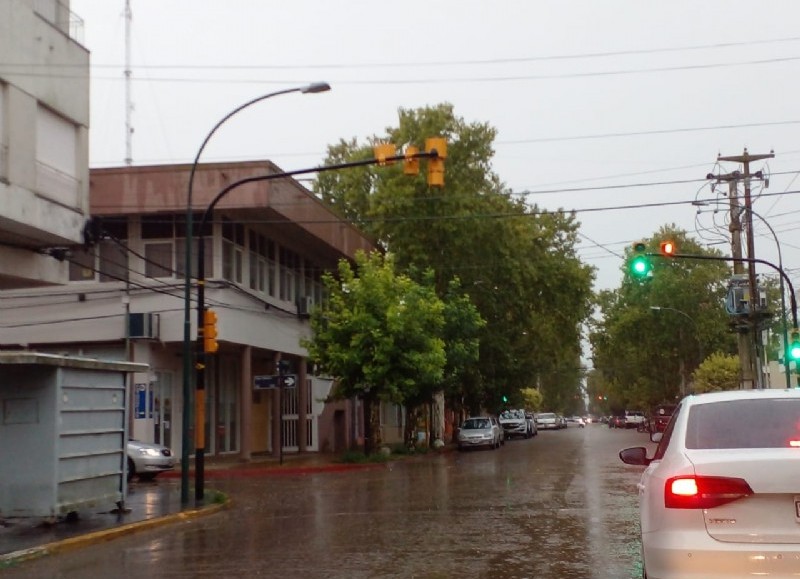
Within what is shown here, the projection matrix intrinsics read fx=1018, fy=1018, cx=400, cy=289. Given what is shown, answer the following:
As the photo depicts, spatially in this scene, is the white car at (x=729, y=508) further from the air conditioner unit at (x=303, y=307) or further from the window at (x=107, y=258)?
the air conditioner unit at (x=303, y=307)

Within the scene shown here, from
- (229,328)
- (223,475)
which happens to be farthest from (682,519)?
(229,328)

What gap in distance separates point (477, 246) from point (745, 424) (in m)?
44.7

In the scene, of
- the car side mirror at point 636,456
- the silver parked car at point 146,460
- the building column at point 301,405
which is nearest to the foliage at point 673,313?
the building column at point 301,405

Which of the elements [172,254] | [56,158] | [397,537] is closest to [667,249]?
[172,254]

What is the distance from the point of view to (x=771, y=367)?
7725 cm

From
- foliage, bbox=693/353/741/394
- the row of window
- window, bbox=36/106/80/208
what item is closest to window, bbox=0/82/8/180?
window, bbox=36/106/80/208

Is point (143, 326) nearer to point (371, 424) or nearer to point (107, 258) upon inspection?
point (107, 258)

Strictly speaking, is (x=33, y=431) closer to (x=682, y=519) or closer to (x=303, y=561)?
(x=303, y=561)

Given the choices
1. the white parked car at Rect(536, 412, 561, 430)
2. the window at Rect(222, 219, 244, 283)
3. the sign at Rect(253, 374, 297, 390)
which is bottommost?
the white parked car at Rect(536, 412, 561, 430)

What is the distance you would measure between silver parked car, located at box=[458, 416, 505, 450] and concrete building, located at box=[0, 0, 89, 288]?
27.8 m

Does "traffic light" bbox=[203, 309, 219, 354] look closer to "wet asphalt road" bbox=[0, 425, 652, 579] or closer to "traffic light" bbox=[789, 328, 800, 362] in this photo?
"wet asphalt road" bbox=[0, 425, 652, 579]

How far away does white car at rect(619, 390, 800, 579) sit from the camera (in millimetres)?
6152

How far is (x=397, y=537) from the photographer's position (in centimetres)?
1368

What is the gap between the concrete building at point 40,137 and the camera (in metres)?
20.0
